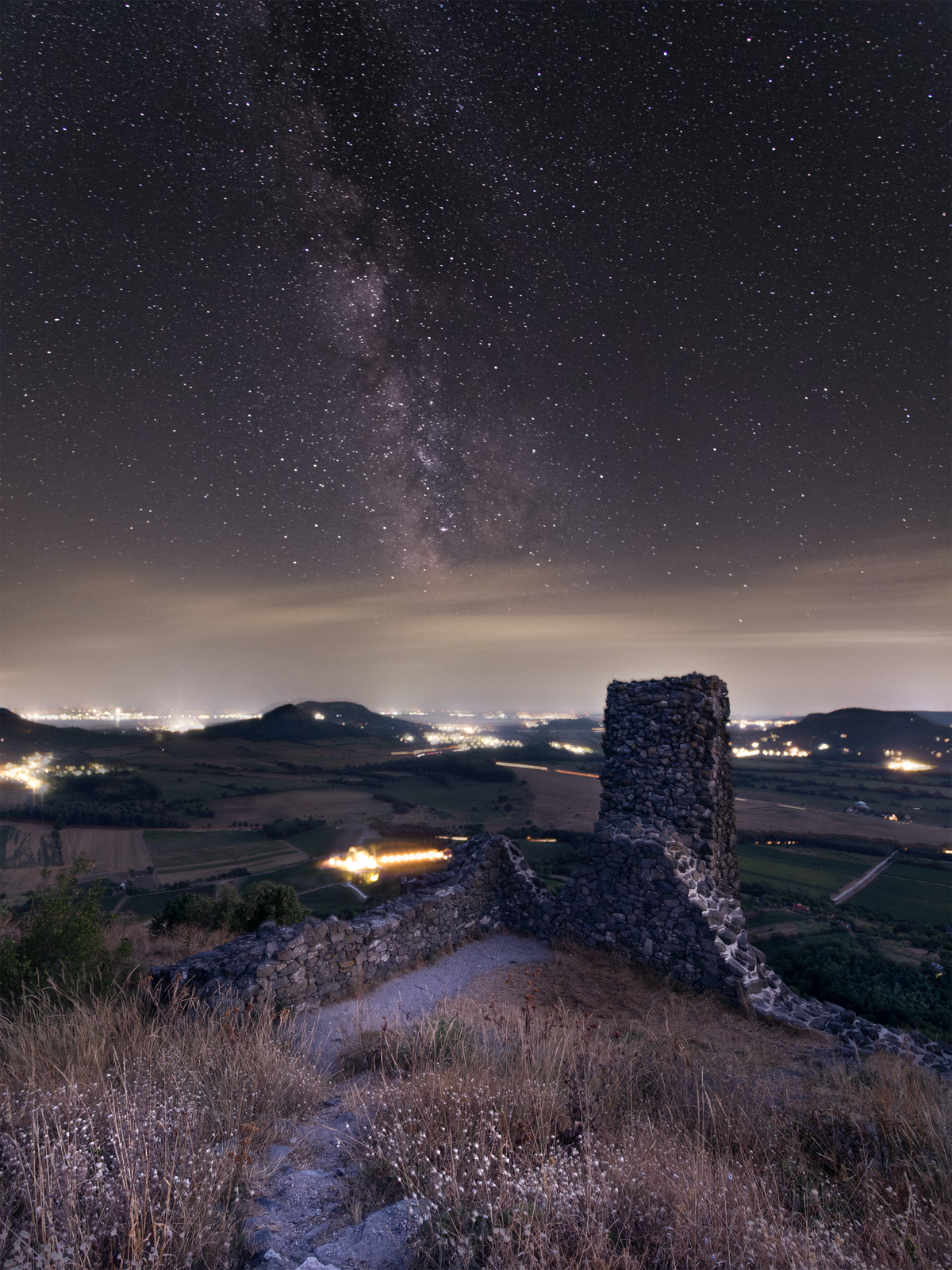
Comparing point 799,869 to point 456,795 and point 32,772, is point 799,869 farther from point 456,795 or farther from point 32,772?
point 32,772

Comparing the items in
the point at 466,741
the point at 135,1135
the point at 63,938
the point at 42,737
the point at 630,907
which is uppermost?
the point at 135,1135

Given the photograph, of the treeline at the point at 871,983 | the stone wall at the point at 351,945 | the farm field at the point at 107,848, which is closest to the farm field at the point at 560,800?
the treeline at the point at 871,983

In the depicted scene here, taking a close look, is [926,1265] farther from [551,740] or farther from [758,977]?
[551,740]

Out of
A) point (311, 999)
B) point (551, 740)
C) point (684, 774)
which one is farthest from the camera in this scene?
point (551, 740)

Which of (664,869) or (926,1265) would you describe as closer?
(926,1265)

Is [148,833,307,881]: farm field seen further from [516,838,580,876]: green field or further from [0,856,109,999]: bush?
[0,856,109,999]: bush

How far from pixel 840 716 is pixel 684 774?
634ft

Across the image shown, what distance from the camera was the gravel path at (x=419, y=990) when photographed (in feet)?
25.7

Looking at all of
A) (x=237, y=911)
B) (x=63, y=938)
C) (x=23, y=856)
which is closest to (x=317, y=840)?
(x=23, y=856)

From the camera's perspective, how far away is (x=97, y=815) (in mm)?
57719

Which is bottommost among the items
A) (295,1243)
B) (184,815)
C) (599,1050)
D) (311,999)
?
(184,815)

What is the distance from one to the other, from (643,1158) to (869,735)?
7569 inches

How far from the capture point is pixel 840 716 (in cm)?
17025

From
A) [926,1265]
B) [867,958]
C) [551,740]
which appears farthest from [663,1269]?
[551,740]
